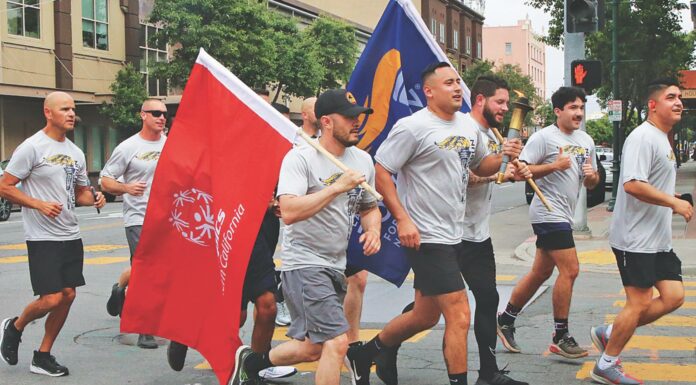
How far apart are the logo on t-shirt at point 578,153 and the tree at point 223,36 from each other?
29.6 metres

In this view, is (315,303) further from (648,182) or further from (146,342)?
(146,342)

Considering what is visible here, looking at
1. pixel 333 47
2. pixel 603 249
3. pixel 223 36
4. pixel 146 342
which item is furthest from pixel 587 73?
pixel 333 47

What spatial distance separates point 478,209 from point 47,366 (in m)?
3.21

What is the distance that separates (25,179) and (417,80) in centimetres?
306

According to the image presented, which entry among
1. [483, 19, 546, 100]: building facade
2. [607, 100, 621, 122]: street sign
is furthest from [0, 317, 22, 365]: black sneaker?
[483, 19, 546, 100]: building facade

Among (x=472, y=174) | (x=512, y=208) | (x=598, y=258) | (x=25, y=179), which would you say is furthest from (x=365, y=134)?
(x=512, y=208)

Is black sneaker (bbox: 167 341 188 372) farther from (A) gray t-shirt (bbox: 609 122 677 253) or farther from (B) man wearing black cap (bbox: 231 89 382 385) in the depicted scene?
(A) gray t-shirt (bbox: 609 122 677 253)

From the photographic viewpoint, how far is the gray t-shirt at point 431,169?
223 inches

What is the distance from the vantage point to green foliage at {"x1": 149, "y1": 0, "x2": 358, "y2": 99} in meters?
36.1

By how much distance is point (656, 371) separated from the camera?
6.52 meters

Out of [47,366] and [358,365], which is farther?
[47,366]

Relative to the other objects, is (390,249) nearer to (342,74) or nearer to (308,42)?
(308,42)

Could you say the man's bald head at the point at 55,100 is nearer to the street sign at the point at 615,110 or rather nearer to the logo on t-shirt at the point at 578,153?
the logo on t-shirt at the point at 578,153

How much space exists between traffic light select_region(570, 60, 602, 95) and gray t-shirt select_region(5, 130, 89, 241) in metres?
9.29
